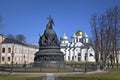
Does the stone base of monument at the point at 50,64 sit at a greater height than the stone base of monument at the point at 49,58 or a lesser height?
lesser

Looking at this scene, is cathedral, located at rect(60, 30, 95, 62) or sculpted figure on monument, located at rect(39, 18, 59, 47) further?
cathedral, located at rect(60, 30, 95, 62)

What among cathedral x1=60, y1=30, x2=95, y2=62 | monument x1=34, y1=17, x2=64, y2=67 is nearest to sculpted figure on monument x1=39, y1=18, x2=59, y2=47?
monument x1=34, y1=17, x2=64, y2=67

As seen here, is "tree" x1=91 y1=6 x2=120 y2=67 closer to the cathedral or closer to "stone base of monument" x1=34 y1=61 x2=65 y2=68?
"stone base of monument" x1=34 y1=61 x2=65 y2=68

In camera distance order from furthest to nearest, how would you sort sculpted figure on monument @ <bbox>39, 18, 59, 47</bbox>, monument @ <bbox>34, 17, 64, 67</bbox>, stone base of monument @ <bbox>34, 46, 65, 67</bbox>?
1. sculpted figure on monument @ <bbox>39, 18, 59, 47</bbox>
2. monument @ <bbox>34, 17, 64, 67</bbox>
3. stone base of monument @ <bbox>34, 46, 65, 67</bbox>

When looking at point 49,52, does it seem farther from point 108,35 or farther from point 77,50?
point 77,50

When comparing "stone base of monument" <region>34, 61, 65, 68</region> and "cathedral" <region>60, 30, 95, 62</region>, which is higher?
"cathedral" <region>60, 30, 95, 62</region>

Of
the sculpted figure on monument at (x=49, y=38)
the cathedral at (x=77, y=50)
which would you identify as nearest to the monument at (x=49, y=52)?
the sculpted figure on monument at (x=49, y=38)

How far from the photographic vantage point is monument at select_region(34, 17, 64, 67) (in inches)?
2089

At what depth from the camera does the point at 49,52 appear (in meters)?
54.0

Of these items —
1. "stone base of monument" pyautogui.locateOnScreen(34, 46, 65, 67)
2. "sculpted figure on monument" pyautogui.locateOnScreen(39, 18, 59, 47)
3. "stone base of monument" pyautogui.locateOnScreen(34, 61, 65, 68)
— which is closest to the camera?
"stone base of monument" pyautogui.locateOnScreen(34, 61, 65, 68)

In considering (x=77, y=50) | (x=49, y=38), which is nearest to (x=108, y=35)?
(x=49, y=38)

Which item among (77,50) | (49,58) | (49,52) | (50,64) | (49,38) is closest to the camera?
(50,64)

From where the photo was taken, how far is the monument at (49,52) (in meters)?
53.1

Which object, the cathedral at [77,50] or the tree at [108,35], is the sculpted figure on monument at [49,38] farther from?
the cathedral at [77,50]
